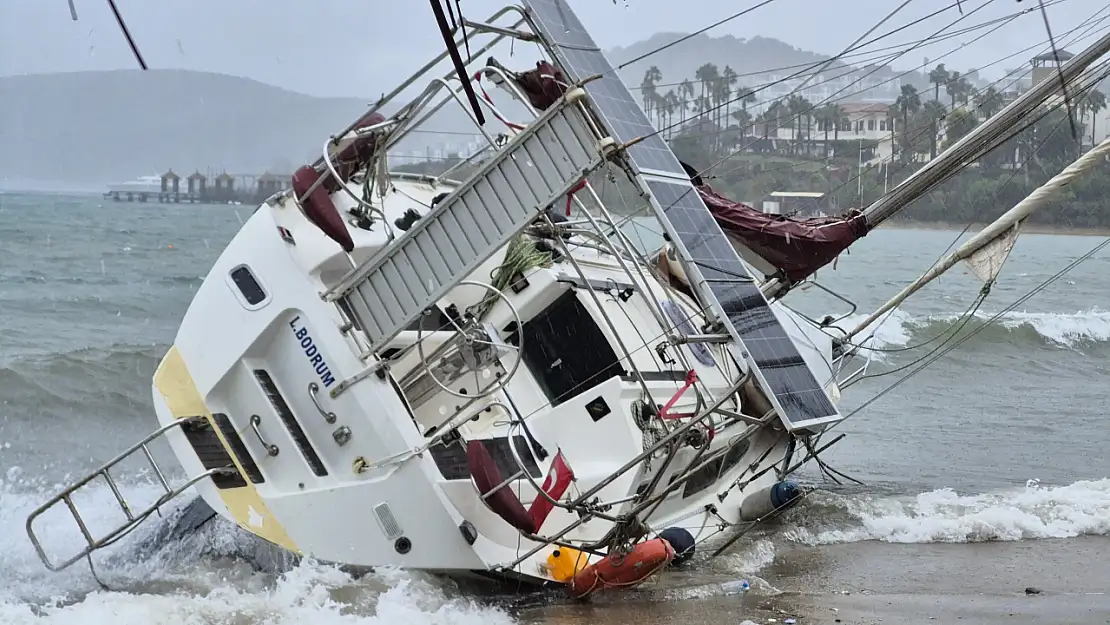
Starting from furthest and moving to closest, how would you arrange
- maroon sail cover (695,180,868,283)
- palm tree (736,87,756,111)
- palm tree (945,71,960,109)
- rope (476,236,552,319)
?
1. palm tree (945,71,960,109)
2. maroon sail cover (695,180,868,283)
3. rope (476,236,552,319)
4. palm tree (736,87,756,111)

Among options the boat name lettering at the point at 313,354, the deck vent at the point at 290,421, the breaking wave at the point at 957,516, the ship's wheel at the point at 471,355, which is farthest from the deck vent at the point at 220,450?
the breaking wave at the point at 957,516

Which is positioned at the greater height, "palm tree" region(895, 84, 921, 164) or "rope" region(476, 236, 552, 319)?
"rope" region(476, 236, 552, 319)

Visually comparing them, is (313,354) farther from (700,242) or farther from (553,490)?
(700,242)

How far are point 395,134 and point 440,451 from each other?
2.20 m

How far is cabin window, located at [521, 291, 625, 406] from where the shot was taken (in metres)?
9.59

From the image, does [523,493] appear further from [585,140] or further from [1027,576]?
[1027,576]

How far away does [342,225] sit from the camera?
8.48 m

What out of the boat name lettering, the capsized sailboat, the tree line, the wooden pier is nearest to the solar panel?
the capsized sailboat

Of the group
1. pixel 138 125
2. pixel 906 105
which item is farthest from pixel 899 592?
pixel 138 125

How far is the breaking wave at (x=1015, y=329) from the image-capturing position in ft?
88.0

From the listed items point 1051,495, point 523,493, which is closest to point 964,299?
point 1051,495

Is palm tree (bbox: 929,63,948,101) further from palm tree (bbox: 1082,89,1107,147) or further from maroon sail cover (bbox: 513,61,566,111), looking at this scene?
maroon sail cover (bbox: 513,61,566,111)

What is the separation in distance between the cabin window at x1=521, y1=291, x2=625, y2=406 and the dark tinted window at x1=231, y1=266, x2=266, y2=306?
79.0 inches

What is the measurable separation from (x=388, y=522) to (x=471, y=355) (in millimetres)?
1281
